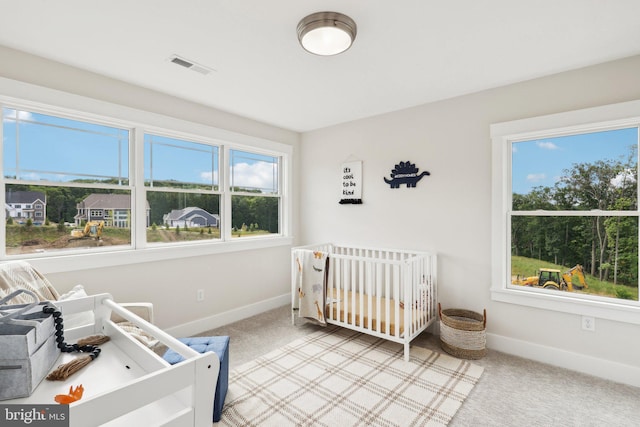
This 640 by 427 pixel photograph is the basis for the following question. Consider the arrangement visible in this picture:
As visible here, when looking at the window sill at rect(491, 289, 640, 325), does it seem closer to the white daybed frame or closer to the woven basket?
the woven basket

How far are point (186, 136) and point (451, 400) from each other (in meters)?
3.20

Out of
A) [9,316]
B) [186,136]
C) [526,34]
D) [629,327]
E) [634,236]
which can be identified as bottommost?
[629,327]

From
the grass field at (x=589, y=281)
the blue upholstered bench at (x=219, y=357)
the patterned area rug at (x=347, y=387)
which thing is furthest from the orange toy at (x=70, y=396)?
the grass field at (x=589, y=281)

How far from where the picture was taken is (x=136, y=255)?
2641mm

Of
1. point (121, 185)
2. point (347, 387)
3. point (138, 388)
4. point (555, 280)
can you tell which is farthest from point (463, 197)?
point (121, 185)

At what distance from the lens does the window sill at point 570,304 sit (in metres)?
2.19

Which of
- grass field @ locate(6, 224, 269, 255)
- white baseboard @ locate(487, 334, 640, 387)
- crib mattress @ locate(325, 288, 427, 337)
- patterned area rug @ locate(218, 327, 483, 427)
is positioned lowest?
patterned area rug @ locate(218, 327, 483, 427)

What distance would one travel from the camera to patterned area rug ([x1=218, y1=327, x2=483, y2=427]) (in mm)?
1859

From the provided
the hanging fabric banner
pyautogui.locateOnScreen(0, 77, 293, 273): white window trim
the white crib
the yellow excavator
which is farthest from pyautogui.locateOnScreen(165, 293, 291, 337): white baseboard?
the yellow excavator

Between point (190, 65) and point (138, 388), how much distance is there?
2213 millimetres

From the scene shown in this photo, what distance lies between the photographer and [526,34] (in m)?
1.88

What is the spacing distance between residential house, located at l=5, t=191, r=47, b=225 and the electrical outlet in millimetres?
4234

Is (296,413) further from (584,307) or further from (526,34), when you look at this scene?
(526,34)

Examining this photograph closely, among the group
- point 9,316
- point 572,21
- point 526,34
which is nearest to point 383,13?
point 526,34
